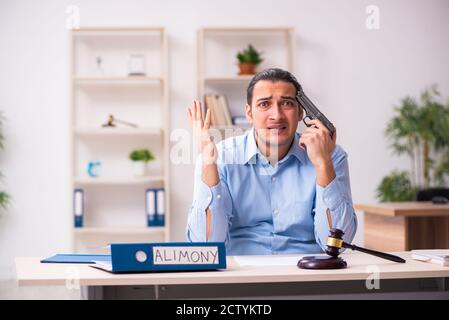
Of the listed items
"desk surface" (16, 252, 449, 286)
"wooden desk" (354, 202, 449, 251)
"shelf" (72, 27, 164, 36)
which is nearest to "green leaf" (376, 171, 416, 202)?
"wooden desk" (354, 202, 449, 251)

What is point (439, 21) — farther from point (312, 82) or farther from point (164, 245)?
point (164, 245)

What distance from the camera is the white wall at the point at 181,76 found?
17.4ft

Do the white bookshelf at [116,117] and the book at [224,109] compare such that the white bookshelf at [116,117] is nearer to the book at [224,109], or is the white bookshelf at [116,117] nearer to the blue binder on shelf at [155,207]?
the blue binder on shelf at [155,207]

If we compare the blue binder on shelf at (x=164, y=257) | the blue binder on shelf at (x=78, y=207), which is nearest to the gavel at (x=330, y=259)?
the blue binder on shelf at (x=164, y=257)

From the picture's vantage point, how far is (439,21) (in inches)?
223

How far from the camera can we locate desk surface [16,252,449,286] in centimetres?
154

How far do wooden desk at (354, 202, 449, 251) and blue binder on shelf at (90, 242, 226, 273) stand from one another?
2.27 m

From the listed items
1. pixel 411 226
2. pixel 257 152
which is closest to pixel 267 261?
pixel 257 152

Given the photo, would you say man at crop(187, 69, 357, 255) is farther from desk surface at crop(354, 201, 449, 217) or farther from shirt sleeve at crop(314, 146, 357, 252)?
desk surface at crop(354, 201, 449, 217)

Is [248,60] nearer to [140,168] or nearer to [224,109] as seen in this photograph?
[224,109]

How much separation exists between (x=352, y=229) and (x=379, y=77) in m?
3.58

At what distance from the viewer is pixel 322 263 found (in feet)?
5.53
